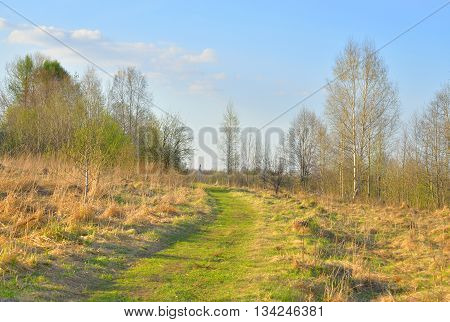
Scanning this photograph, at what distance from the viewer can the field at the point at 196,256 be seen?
253 inches

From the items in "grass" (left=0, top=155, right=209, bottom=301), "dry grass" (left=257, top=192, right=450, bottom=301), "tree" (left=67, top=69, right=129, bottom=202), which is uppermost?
"tree" (left=67, top=69, right=129, bottom=202)

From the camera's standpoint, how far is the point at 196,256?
8.91 metres

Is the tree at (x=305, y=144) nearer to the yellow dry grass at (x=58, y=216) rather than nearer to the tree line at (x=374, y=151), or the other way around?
the tree line at (x=374, y=151)

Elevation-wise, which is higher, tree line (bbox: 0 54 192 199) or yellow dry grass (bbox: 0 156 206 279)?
tree line (bbox: 0 54 192 199)

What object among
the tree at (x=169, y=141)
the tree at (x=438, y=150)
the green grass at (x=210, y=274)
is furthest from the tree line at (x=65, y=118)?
the tree at (x=438, y=150)

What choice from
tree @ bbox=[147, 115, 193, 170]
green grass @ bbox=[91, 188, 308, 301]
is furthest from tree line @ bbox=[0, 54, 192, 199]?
green grass @ bbox=[91, 188, 308, 301]

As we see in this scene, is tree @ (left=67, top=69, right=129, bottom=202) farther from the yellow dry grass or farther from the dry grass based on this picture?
the dry grass

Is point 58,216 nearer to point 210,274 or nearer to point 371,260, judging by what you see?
point 210,274

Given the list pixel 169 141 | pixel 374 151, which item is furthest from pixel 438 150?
pixel 169 141

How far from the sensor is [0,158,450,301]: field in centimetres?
643

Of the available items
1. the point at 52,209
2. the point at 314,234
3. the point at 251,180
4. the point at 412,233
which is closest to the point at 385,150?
the point at 251,180

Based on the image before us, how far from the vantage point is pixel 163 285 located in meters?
6.71

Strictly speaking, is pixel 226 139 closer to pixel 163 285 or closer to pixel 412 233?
pixel 412 233
